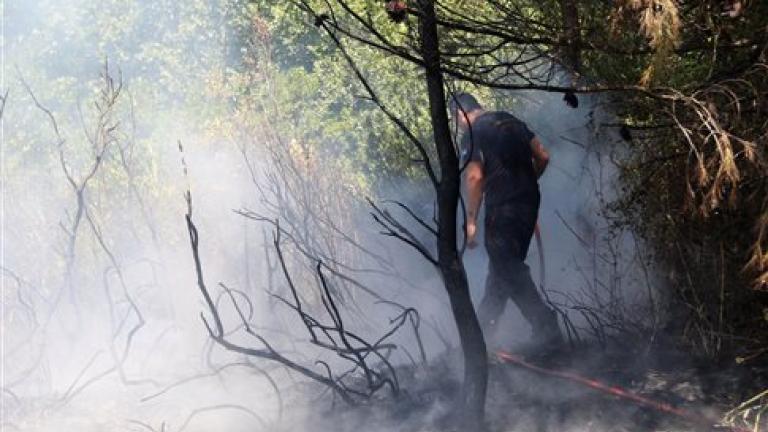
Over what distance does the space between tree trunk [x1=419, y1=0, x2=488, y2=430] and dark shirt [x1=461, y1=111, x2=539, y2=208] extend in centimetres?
174

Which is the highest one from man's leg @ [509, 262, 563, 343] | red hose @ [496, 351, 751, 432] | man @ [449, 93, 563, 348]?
man @ [449, 93, 563, 348]

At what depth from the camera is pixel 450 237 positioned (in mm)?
3830

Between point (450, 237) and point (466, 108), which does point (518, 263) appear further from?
point (450, 237)

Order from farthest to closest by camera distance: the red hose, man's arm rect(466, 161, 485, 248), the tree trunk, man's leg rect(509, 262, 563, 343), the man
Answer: man's arm rect(466, 161, 485, 248)
the man
man's leg rect(509, 262, 563, 343)
the red hose
the tree trunk

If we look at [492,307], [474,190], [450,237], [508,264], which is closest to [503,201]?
[474,190]

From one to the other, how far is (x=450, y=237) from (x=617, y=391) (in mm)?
1184

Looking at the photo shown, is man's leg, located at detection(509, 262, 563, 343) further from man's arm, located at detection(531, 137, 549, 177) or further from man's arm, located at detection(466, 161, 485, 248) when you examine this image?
man's arm, located at detection(531, 137, 549, 177)

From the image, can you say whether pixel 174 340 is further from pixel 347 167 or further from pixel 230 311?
pixel 347 167

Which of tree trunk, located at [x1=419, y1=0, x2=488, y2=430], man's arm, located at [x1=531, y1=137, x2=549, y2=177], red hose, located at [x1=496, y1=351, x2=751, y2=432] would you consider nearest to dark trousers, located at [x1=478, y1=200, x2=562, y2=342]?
man's arm, located at [x1=531, y1=137, x2=549, y2=177]

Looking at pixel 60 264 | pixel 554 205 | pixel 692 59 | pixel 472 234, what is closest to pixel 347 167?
pixel 554 205

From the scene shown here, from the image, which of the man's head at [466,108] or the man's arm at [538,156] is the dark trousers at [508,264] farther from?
the man's head at [466,108]

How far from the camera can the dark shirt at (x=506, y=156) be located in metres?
5.55

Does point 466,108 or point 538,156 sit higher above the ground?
point 466,108

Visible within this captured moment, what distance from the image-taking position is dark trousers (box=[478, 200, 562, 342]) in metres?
5.43
